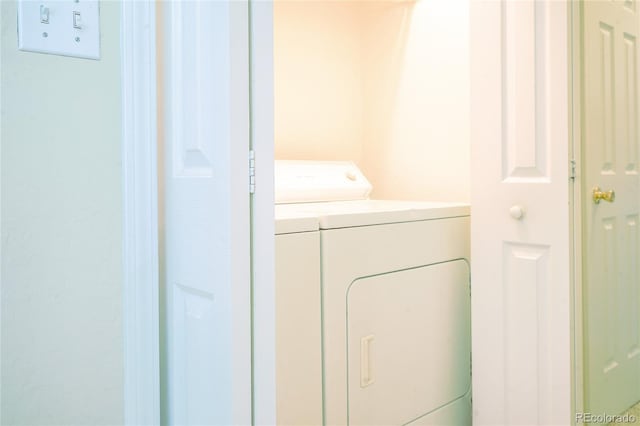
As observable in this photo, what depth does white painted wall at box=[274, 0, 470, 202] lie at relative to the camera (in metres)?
2.32

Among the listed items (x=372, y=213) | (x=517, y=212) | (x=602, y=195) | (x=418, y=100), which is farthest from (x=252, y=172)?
(x=418, y=100)

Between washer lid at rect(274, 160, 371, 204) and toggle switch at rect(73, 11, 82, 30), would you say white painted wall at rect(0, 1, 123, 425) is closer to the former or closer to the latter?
toggle switch at rect(73, 11, 82, 30)

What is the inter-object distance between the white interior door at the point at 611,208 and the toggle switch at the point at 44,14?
1631 millimetres

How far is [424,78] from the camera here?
7.95 feet

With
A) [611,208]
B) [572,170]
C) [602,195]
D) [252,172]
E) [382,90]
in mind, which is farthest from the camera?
[382,90]

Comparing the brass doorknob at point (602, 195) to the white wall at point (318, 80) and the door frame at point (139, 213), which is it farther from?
the door frame at point (139, 213)

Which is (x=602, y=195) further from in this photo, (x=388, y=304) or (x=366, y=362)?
Answer: (x=366, y=362)

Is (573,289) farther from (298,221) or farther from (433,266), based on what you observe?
(298,221)

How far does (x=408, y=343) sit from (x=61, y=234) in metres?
1.23

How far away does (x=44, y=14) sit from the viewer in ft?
2.94

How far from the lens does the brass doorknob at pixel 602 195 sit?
1980 mm

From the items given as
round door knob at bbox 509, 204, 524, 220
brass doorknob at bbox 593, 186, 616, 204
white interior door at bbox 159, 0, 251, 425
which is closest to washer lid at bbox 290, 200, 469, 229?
round door knob at bbox 509, 204, 524, 220

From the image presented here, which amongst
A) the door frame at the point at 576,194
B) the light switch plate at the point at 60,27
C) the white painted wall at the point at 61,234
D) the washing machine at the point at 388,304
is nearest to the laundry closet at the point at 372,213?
the washing machine at the point at 388,304

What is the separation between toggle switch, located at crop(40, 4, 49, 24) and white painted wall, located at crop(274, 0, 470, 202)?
56.5 inches
